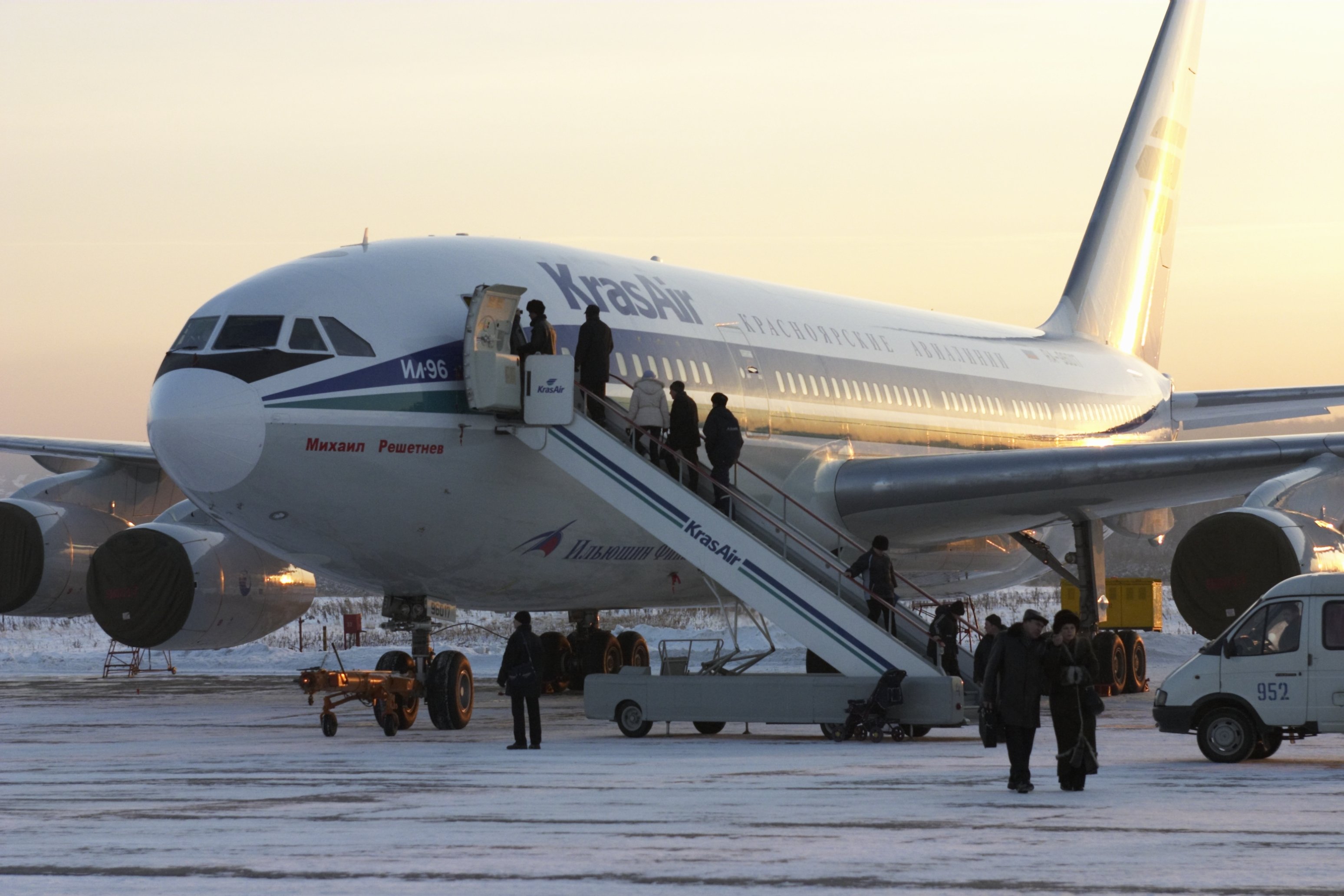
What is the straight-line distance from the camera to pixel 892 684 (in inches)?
551

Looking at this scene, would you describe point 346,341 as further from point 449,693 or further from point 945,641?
point 945,641

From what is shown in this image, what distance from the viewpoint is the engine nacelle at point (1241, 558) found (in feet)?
54.7

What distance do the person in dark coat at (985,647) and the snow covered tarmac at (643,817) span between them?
64 centimetres

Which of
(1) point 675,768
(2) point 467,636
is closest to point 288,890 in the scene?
(1) point 675,768

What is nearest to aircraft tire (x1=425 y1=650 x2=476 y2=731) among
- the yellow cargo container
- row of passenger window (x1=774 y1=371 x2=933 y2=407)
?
row of passenger window (x1=774 y1=371 x2=933 y2=407)

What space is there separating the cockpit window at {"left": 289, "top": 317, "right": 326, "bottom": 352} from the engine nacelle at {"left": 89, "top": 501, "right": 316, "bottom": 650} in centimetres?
533

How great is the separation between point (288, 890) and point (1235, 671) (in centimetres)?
808

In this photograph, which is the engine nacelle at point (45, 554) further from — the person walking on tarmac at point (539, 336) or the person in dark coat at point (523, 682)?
Result: the person in dark coat at point (523, 682)

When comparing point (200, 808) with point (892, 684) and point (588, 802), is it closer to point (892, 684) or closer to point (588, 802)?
point (588, 802)

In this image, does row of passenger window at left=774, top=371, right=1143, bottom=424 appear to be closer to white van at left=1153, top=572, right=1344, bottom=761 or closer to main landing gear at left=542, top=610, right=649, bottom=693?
main landing gear at left=542, top=610, right=649, bottom=693

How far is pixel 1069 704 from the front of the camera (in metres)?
10.6

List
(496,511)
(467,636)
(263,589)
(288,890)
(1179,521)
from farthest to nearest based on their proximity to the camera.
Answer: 1. (1179,521)
2. (467,636)
3. (263,589)
4. (496,511)
5. (288,890)

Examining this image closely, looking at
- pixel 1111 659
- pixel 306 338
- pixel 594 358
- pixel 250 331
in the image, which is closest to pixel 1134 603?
pixel 1111 659

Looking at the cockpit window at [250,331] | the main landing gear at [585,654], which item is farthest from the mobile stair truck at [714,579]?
the main landing gear at [585,654]
